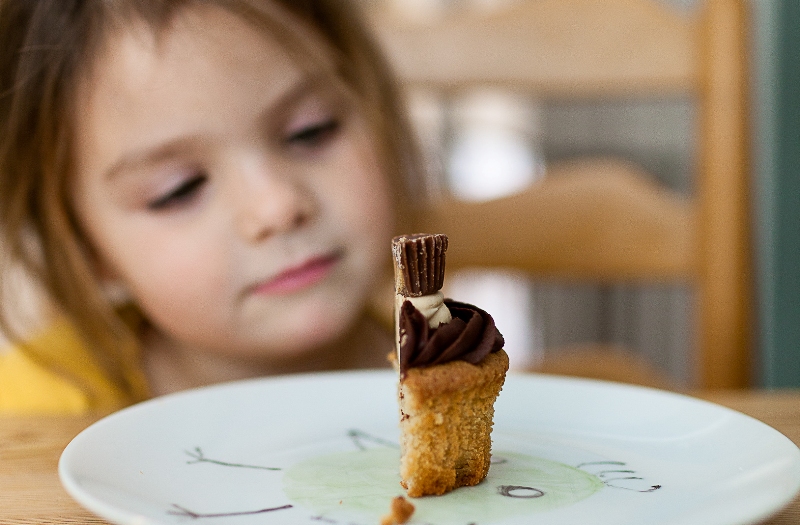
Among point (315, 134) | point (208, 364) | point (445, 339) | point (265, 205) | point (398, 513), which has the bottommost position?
point (208, 364)

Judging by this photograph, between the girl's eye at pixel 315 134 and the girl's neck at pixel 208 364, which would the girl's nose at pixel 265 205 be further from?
the girl's neck at pixel 208 364

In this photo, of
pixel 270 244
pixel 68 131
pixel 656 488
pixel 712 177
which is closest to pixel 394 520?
pixel 656 488

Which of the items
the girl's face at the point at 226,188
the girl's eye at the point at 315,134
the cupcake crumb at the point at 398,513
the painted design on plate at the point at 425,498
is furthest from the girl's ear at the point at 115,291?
the cupcake crumb at the point at 398,513

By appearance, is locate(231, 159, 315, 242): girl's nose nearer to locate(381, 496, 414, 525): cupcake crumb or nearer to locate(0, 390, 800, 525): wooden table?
locate(0, 390, 800, 525): wooden table

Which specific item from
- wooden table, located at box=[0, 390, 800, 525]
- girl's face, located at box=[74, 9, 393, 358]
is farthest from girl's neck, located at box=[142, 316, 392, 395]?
wooden table, located at box=[0, 390, 800, 525]

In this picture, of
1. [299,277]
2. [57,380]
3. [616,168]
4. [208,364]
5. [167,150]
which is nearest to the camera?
[167,150]

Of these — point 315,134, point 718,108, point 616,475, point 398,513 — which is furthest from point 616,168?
point 398,513

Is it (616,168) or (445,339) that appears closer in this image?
(445,339)

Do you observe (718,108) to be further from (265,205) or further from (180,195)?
Answer: (180,195)
